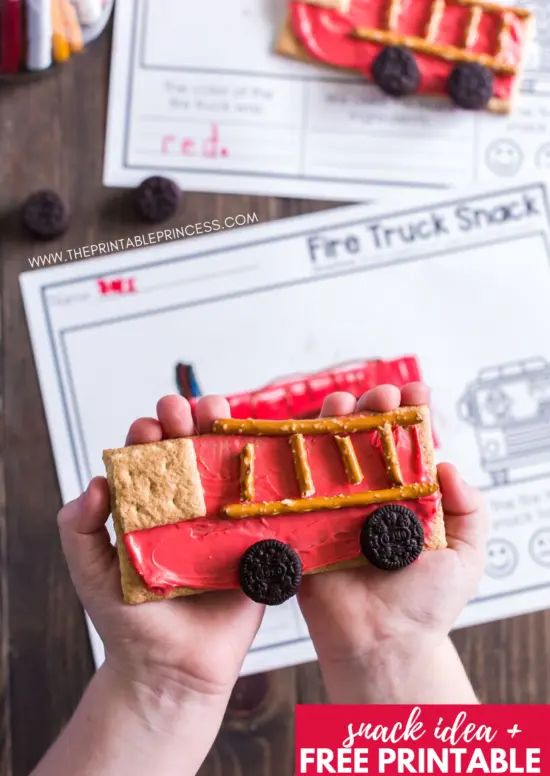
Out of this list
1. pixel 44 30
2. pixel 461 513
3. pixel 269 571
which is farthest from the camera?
pixel 44 30

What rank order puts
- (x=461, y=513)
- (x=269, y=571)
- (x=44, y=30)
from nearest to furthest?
1. (x=269, y=571)
2. (x=461, y=513)
3. (x=44, y=30)

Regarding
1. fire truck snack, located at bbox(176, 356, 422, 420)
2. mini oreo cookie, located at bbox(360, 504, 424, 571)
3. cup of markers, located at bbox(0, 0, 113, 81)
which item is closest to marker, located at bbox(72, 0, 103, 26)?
cup of markers, located at bbox(0, 0, 113, 81)

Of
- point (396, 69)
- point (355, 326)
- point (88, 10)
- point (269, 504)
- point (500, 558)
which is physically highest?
point (88, 10)

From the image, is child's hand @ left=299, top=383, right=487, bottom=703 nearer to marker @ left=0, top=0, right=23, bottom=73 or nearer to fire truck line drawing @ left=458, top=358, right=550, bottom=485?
fire truck line drawing @ left=458, top=358, right=550, bottom=485

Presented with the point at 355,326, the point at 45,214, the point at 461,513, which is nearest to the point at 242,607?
the point at 461,513

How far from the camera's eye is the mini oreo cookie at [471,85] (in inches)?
31.6

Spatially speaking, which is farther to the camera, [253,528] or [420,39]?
[420,39]

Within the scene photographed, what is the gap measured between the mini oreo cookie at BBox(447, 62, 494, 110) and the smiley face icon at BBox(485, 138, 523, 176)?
0.14ft

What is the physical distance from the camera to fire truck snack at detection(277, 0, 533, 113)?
0.81 meters

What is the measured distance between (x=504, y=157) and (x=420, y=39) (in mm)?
138

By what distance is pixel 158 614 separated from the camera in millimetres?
613

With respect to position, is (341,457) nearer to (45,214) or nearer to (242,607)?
(242,607)

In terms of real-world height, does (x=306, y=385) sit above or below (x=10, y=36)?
below

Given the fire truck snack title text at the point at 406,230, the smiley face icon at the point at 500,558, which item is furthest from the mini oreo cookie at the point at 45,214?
the smiley face icon at the point at 500,558
